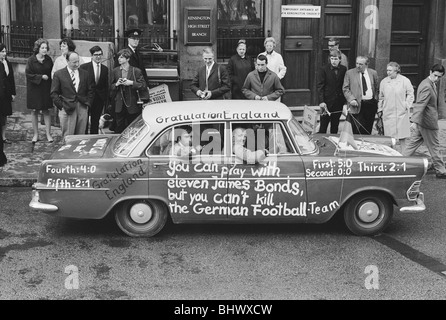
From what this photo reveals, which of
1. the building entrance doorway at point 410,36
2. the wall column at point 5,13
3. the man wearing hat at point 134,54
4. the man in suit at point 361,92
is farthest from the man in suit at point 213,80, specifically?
the wall column at point 5,13

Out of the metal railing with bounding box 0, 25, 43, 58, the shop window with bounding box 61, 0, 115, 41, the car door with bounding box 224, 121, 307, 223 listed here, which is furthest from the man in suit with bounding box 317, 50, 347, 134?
the metal railing with bounding box 0, 25, 43, 58

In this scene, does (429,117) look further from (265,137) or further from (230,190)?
(230,190)

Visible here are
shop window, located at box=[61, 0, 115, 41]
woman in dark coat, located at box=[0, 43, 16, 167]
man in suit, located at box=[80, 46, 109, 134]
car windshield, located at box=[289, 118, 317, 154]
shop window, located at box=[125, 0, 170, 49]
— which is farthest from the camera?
shop window, located at box=[125, 0, 170, 49]

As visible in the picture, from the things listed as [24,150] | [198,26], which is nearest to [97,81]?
[24,150]

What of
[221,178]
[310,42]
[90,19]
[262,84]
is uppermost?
[90,19]

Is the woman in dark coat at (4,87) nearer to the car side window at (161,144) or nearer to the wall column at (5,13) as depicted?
the wall column at (5,13)

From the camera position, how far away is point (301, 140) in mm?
8219

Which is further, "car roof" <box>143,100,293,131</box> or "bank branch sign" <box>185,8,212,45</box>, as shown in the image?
"bank branch sign" <box>185,8,212,45</box>

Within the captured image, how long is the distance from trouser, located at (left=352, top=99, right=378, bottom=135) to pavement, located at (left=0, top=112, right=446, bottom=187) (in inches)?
61.7

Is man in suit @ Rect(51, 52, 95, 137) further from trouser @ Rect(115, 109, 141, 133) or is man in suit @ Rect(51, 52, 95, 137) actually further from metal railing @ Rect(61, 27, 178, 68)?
metal railing @ Rect(61, 27, 178, 68)

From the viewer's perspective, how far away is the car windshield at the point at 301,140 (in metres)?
8.14

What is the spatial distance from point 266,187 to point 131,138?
5.38 feet

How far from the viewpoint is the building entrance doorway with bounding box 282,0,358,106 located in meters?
15.0
